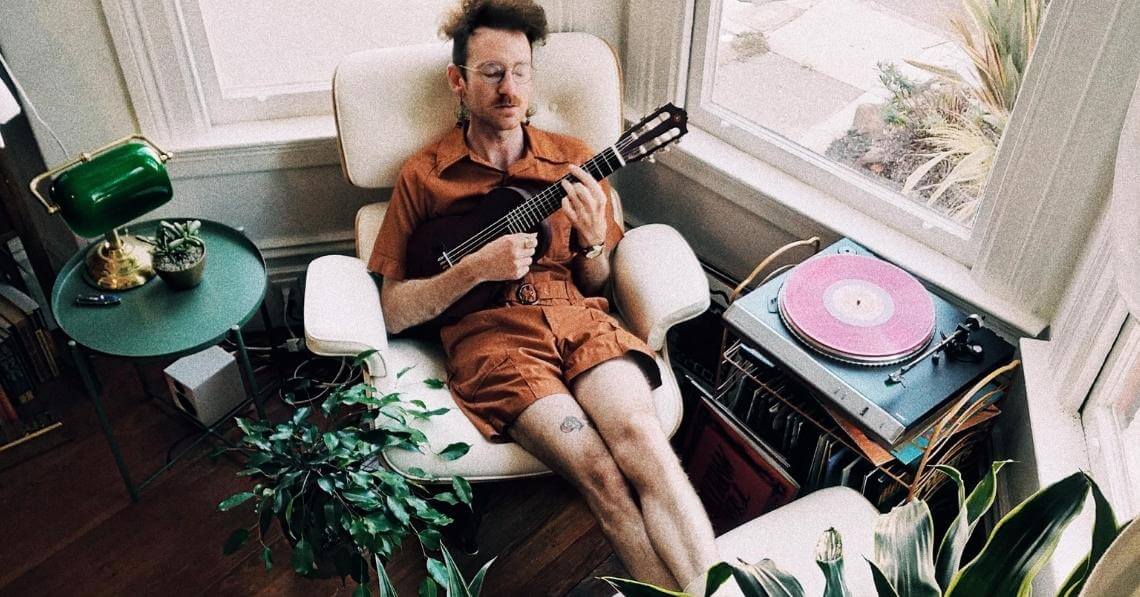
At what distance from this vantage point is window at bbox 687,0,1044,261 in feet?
5.51

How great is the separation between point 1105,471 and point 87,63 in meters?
2.16

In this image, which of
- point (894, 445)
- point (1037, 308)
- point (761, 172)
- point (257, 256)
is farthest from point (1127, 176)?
point (257, 256)

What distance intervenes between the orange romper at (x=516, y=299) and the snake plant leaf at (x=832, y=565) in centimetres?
88

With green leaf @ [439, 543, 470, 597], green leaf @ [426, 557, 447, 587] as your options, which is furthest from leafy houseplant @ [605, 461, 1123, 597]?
green leaf @ [426, 557, 447, 587]

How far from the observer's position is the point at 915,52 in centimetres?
177

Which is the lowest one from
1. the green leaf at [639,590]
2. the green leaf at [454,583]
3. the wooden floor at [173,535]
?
the wooden floor at [173,535]

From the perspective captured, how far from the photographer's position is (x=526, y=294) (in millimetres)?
1871

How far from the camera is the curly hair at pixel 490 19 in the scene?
1.75m

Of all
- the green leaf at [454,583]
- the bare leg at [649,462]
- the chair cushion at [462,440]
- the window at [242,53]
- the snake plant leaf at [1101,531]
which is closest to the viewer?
the snake plant leaf at [1101,531]

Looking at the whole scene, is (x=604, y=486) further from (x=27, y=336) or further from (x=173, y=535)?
(x=27, y=336)

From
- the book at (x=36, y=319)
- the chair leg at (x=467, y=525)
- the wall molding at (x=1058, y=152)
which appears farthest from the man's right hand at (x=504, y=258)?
the book at (x=36, y=319)

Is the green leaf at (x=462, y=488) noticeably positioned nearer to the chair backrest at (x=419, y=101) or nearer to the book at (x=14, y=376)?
the chair backrest at (x=419, y=101)

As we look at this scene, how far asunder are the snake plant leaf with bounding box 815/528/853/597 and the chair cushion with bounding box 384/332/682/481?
0.86 meters

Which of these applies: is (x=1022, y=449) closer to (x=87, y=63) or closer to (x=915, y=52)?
(x=915, y=52)
